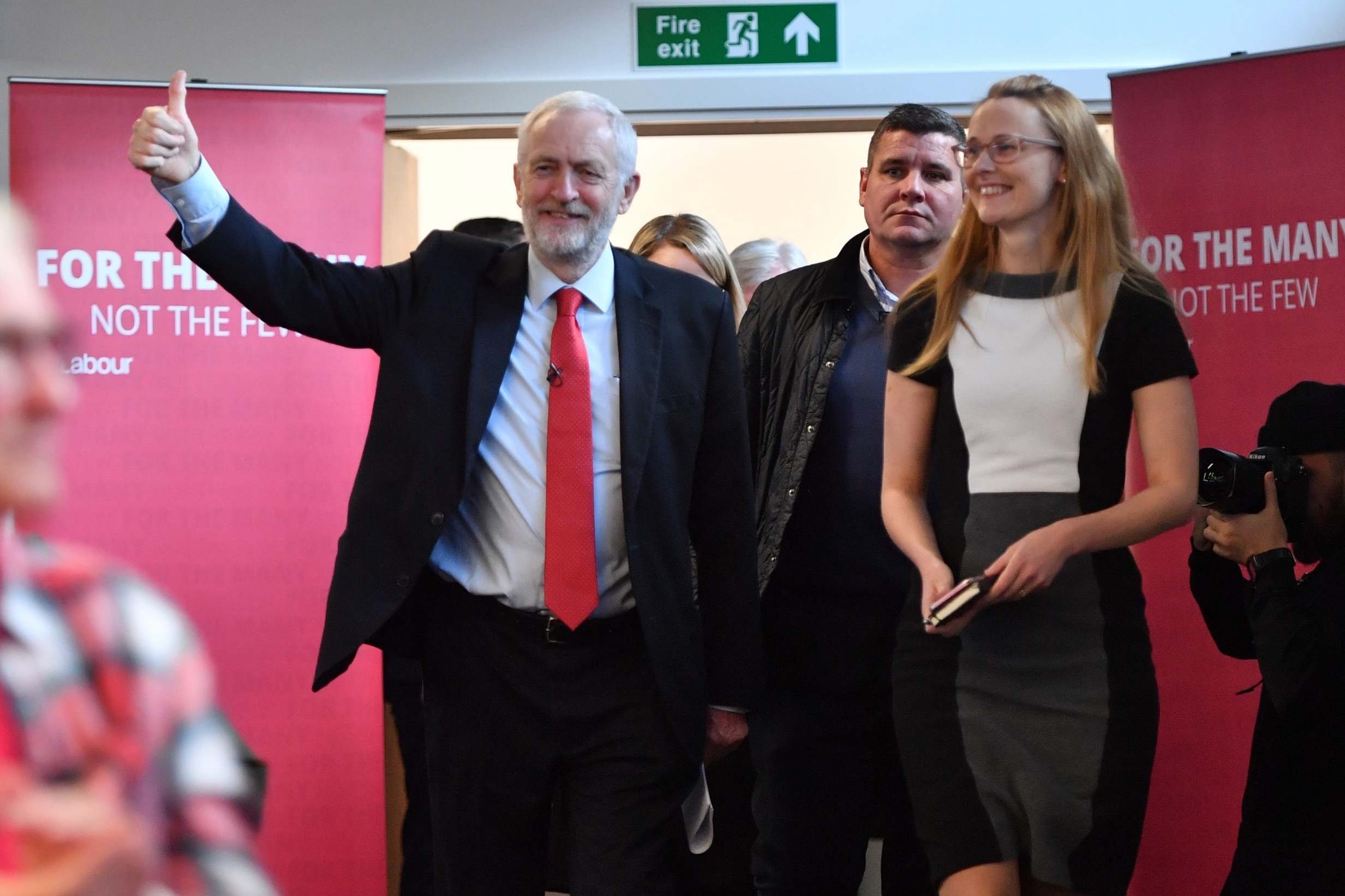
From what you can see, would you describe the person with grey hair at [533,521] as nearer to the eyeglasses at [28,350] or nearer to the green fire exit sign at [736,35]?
the eyeglasses at [28,350]

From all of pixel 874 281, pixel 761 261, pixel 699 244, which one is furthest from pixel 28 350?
pixel 761 261

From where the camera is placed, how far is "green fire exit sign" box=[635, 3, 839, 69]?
517cm

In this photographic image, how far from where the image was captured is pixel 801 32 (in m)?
5.17

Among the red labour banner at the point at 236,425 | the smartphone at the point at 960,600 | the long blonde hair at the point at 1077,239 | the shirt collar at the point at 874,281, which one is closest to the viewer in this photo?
the smartphone at the point at 960,600

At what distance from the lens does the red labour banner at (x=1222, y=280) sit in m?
3.91

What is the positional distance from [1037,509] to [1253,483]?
0.50 m

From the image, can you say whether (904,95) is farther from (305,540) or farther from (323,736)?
(323,736)

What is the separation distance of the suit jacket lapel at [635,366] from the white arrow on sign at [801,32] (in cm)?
279

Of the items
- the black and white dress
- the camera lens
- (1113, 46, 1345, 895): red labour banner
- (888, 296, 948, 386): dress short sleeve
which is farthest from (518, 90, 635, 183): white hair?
(1113, 46, 1345, 895): red labour banner

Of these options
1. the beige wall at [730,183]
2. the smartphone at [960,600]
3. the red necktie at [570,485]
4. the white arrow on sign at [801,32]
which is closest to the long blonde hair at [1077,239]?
the smartphone at [960,600]

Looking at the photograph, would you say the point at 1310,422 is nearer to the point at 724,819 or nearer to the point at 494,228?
the point at 724,819

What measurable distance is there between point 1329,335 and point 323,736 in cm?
294

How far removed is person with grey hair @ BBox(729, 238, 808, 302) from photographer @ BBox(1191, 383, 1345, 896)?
203 cm

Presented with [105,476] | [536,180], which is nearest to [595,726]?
[536,180]
